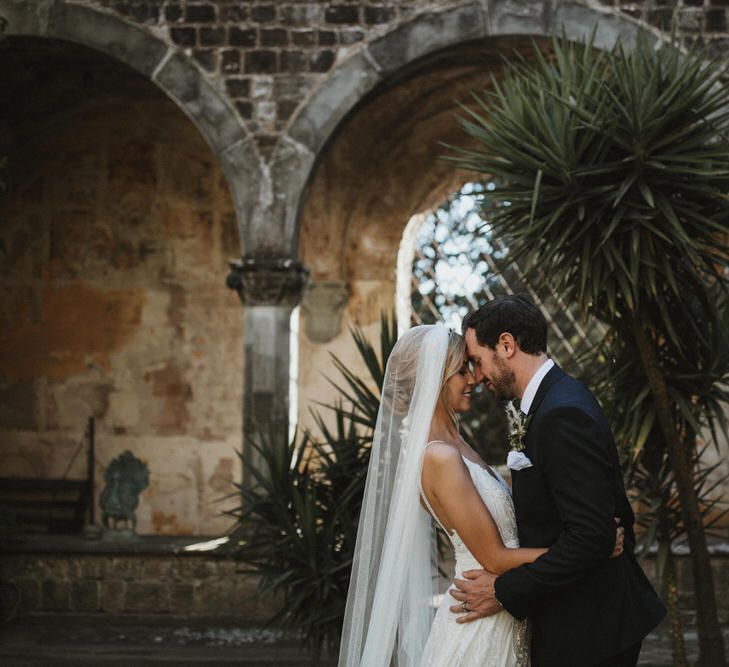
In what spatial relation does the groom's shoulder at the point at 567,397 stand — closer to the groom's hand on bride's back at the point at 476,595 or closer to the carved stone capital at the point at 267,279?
the groom's hand on bride's back at the point at 476,595

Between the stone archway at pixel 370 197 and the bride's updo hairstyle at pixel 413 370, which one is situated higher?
the stone archway at pixel 370 197

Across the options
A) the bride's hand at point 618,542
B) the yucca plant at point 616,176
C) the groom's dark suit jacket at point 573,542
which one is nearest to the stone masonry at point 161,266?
the yucca plant at point 616,176

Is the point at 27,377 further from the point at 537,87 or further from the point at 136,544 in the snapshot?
the point at 537,87

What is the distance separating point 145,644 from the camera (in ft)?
25.7

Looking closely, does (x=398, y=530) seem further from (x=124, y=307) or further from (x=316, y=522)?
(x=124, y=307)

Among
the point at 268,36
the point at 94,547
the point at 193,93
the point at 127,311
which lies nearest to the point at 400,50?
the point at 268,36

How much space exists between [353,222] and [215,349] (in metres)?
1.67

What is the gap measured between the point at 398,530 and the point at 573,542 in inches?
28.4

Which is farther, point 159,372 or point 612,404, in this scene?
point 159,372

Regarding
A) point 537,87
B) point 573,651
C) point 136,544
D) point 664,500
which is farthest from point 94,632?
point 573,651

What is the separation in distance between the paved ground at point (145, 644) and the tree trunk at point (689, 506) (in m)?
0.93

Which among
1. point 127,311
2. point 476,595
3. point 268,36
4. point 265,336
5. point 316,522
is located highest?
point 268,36

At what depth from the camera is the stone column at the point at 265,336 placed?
805 cm

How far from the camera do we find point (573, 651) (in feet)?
10.3
